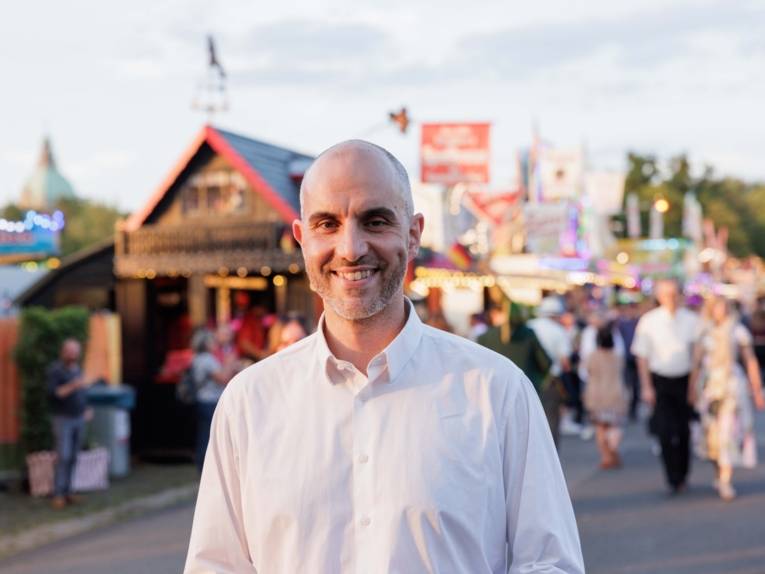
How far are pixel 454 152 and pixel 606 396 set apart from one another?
3828 millimetres

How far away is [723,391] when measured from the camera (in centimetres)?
1046

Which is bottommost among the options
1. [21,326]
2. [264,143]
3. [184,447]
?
[184,447]

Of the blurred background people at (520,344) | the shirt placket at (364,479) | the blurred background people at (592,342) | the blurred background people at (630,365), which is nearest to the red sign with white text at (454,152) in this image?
the blurred background people at (592,342)

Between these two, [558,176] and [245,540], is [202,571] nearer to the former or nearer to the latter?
[245,540]

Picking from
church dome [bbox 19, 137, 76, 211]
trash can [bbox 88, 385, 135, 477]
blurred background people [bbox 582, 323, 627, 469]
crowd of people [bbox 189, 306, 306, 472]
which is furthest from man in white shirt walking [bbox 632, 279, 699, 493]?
church dome [bbox 19, 137, 76, 211]

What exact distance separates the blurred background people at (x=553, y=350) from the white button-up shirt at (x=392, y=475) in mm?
6847

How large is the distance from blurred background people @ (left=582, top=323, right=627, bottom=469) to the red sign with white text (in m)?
2.78

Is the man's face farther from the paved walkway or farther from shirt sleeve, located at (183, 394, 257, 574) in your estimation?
shirt sleeve, located at (183, 394, 257, 574)

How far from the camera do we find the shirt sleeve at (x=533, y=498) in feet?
7.03

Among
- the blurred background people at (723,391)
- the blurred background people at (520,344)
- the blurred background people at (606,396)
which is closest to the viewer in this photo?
the blurred background people at (520,344)

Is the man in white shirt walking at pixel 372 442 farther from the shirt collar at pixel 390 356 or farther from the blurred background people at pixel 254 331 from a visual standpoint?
the blurred background people at pixel 254 331

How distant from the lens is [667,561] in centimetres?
771

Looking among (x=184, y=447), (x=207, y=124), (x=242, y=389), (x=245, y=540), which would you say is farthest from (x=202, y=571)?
(x=207, y=124)

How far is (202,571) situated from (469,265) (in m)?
16.2
